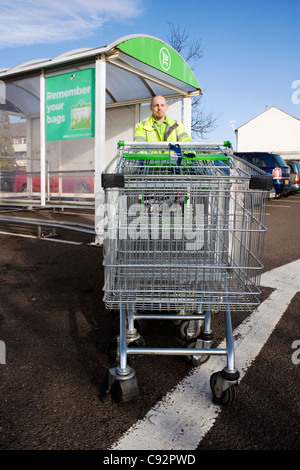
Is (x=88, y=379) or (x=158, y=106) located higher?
(x=158, y=106)

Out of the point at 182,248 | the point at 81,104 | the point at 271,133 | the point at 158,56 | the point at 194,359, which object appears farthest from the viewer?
the point at 271,133

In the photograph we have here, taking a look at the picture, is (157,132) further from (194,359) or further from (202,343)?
(194,359)

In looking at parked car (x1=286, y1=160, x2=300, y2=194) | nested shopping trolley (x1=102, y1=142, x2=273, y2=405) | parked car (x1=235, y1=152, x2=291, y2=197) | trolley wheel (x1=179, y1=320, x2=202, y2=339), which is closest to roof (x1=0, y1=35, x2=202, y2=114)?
nested shopping trolley (x1=102, y1=142, x2=273, y2=405)

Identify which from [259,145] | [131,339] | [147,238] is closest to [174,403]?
[131,339]

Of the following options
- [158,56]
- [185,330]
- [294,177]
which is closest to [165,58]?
[158,56]

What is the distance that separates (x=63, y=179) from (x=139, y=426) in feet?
24.0

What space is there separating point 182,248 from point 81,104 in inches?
192

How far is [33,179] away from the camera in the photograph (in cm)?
933

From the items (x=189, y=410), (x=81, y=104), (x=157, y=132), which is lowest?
(x=189, y=410)

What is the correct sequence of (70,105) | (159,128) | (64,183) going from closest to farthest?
(159,128)
(70,105)
(64,183)

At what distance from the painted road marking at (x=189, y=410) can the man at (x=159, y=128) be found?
223cm

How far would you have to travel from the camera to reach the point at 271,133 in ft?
169

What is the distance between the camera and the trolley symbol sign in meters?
7.21

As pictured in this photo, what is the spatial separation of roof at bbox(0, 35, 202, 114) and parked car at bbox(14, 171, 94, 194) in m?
1.60
